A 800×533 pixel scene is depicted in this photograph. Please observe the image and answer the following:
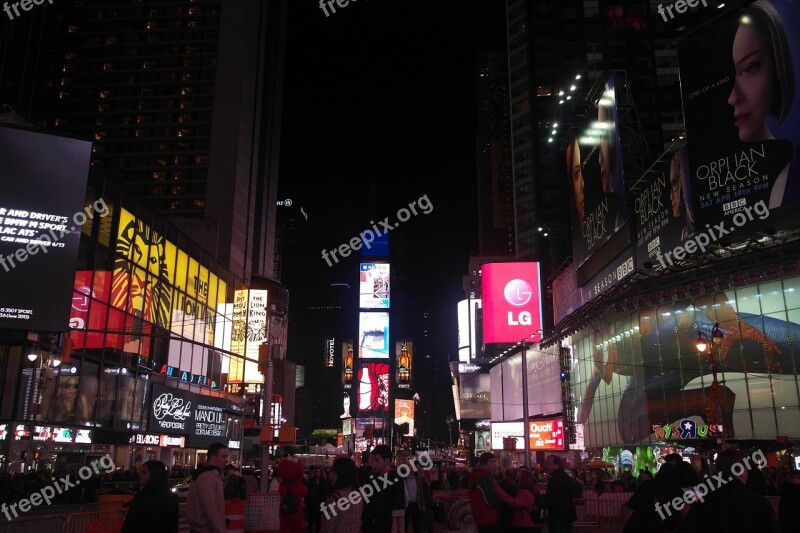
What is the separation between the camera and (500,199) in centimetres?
10769

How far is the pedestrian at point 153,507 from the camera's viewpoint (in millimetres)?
6473

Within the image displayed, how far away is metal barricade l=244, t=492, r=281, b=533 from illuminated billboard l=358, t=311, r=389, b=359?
11092 cm

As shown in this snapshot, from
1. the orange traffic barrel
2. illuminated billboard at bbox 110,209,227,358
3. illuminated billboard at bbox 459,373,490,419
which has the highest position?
illuminated billboard at bbox 110,209,227,358

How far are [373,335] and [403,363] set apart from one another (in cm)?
5119

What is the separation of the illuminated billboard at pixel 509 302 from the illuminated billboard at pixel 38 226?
3113cm

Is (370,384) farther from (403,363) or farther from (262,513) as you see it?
(262,513)

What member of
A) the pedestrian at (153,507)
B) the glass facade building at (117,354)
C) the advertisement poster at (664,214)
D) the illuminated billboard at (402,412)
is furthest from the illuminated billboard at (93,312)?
the illuminated billboard at (402,412)

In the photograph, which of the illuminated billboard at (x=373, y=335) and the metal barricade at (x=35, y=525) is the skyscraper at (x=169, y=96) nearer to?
the illuminated billboard at (x=373, y=335)

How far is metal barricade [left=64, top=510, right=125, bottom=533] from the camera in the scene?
12.1 m

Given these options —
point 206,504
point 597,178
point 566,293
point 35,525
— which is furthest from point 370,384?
point 206,504

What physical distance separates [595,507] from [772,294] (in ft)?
50.4

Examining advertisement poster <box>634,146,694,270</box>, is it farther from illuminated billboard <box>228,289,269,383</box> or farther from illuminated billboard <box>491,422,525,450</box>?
illuminated billboard <box>228,289,269,383</box>

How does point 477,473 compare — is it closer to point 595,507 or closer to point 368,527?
point 368,527

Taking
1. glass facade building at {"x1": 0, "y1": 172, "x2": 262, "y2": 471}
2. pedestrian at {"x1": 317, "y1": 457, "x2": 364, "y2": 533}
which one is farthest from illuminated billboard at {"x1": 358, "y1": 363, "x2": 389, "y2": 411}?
pedestrian at {"x1": 317, "y1": 457, "x2": 364, "y2": 533}
